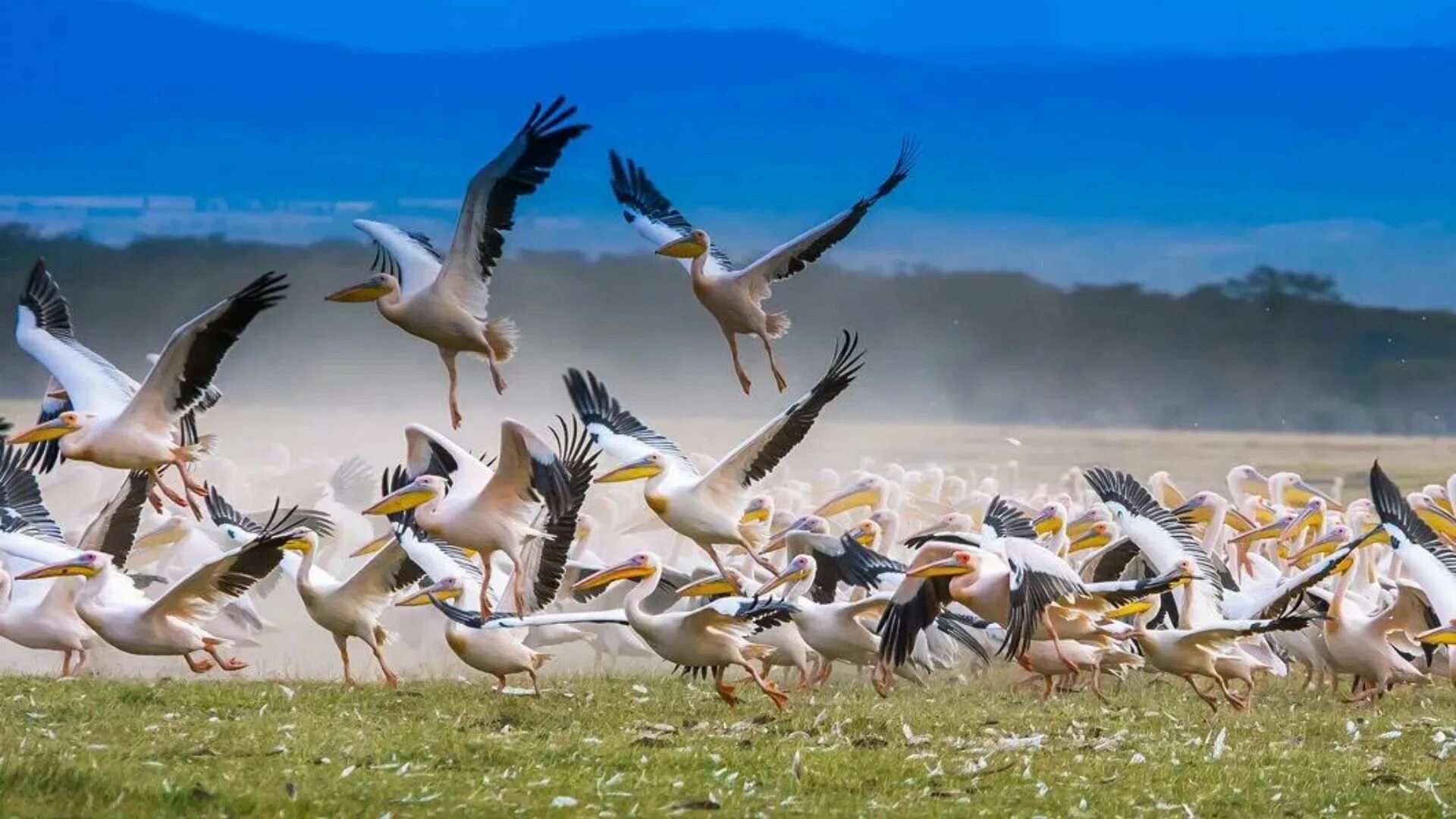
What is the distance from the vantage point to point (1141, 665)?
1177 centimetres

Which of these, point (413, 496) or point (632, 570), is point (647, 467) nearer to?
point (632, 570)

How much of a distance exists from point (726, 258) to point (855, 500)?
4.02 metres

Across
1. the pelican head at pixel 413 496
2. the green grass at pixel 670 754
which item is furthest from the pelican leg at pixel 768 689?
the pelican head at pixel 413 496

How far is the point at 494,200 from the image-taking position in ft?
36.3

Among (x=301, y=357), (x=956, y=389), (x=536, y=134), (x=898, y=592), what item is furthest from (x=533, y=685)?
(x=956, y=389)

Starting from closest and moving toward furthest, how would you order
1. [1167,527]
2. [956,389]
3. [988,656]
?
[1167,527] → [988,656] → [956,389]

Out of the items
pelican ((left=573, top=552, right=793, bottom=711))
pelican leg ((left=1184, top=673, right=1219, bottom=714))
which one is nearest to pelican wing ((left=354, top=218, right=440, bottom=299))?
pelican ((left=573, top=552, right=793, bottom=711))

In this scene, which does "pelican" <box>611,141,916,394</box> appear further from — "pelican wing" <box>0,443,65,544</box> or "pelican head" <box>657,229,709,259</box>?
"pelican wing" <box>0,443,65,544</box>

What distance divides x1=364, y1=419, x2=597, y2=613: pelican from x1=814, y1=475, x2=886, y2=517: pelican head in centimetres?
476

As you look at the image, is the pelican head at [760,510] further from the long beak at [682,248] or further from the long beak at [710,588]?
the long beak at [710,588]

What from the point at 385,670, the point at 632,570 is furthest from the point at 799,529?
the point at 385,670

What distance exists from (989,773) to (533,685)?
12.7 ft

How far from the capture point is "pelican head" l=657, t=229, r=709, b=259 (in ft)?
39.9

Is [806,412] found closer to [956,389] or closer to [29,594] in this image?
[29,594]
